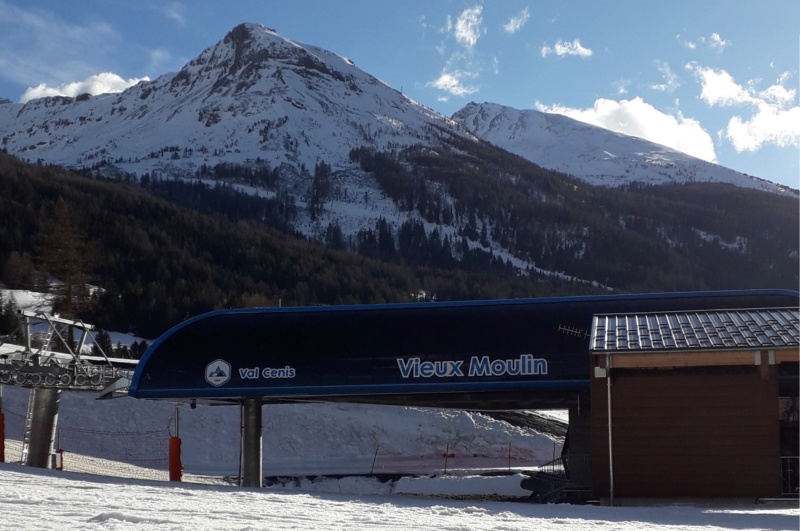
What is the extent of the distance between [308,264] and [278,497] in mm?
84800

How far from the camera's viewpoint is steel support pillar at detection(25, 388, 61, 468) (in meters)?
22.4

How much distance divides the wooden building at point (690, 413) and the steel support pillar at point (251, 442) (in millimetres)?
9058

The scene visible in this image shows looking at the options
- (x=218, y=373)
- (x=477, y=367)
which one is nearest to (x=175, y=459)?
(x=218, y=373)

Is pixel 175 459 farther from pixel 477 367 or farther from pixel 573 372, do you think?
pixel 573 372

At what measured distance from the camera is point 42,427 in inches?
892

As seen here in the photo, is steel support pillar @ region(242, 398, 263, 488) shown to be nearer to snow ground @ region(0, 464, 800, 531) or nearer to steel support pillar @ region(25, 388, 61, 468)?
steel support pillar @ region(25, 388, 61, 468)

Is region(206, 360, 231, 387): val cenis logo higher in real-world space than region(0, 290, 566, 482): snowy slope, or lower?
higher

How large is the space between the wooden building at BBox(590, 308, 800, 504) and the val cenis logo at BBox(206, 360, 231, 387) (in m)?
9.39

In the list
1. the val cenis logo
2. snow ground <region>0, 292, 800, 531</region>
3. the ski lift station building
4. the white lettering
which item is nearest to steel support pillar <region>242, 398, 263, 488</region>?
the ski lift station building

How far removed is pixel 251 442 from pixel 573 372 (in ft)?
26.5

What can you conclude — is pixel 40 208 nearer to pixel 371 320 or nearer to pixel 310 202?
pixel 371 320

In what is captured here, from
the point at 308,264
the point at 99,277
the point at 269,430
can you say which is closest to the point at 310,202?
the point at 308,264

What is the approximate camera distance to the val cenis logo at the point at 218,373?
2208 centimetres

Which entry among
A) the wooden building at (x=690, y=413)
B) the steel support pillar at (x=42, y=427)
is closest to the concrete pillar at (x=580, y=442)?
the wooden building at (x=690, y=413)
